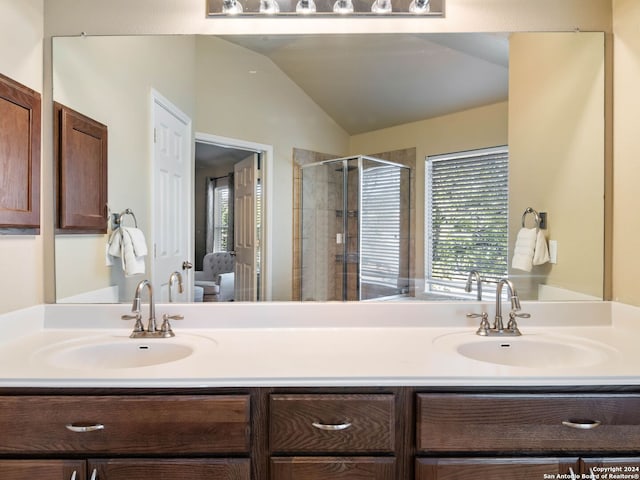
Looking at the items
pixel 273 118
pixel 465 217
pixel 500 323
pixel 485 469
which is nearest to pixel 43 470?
pixel 485 469

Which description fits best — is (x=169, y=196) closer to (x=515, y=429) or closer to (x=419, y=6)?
(x=419, y=6)

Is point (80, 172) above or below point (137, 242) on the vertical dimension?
above

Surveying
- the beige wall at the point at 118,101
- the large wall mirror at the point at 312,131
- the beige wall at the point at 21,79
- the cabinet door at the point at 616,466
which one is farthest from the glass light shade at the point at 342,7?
the cabinet door at the point at 616,466

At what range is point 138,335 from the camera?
1.47m

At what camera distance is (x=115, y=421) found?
3.47 ft

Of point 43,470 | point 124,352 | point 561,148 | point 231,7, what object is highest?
point 231,7

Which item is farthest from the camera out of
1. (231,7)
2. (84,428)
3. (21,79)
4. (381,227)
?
(381,227)

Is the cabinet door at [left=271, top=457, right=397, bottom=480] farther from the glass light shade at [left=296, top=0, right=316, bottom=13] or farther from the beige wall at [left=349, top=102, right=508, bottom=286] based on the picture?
the glass light shade at [left=296, top=0, right=316, bottom=13]

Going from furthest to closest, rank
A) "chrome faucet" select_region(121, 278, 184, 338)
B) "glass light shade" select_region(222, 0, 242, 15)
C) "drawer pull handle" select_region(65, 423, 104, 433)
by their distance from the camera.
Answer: "glass light shade" select_region(222, 0, 242, 15) → "chrome faucet" select_region(121, 278, 184, 338) → "drawer pull handle" select_region(65, 423, 104, 433)

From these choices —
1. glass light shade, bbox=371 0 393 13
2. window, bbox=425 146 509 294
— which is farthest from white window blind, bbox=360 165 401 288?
glass light shade, bbox=371 0 393 13

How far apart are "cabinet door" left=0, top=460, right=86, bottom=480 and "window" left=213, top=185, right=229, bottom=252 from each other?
86 centimetres

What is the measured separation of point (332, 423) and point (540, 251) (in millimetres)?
1161

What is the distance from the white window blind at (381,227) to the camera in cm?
168

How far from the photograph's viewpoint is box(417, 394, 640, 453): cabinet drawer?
1.07 meters
